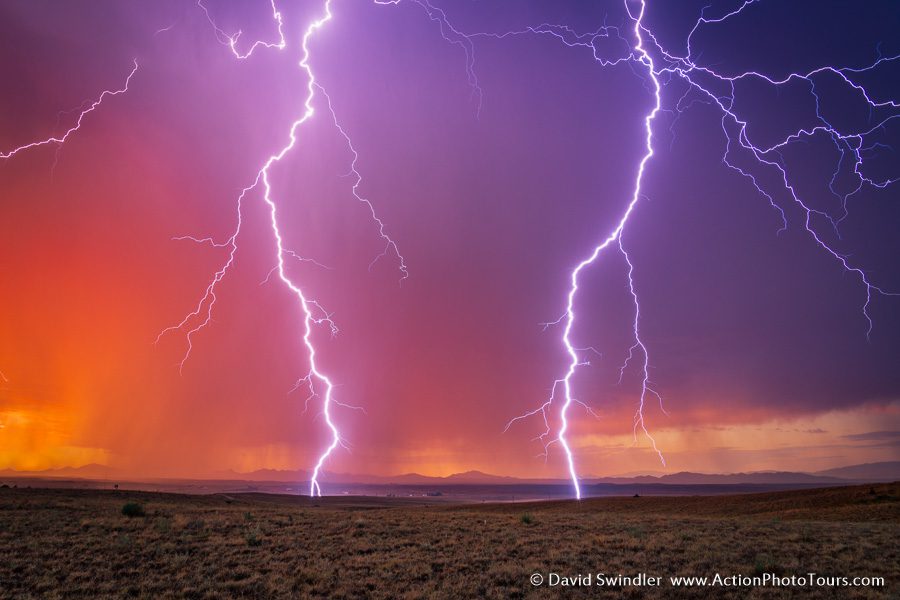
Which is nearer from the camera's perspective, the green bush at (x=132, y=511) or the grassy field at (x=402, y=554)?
the grassy field at (x=402, y=554)

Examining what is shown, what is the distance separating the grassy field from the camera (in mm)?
8828

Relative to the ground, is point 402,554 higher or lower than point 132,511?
higher

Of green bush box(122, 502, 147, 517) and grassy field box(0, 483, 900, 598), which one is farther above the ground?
grassy field box(0, 483, 900, 598)

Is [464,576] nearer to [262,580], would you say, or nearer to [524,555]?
[524,555]

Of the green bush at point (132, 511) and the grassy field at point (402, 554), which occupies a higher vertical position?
the grassy field at point (402, 554)

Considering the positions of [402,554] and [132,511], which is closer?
[402,554]

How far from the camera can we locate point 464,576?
32.2ft

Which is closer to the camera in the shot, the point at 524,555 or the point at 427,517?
the point at 524,555

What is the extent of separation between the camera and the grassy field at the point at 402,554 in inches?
348

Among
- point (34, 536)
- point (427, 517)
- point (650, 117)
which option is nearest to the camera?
point (34, 536)

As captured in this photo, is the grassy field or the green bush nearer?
the grassy field

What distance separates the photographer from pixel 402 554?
11.8 m

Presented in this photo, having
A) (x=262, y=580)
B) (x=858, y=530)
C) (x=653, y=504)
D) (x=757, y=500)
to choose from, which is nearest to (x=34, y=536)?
(x=262, y=580)

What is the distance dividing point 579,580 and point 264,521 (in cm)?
1153
